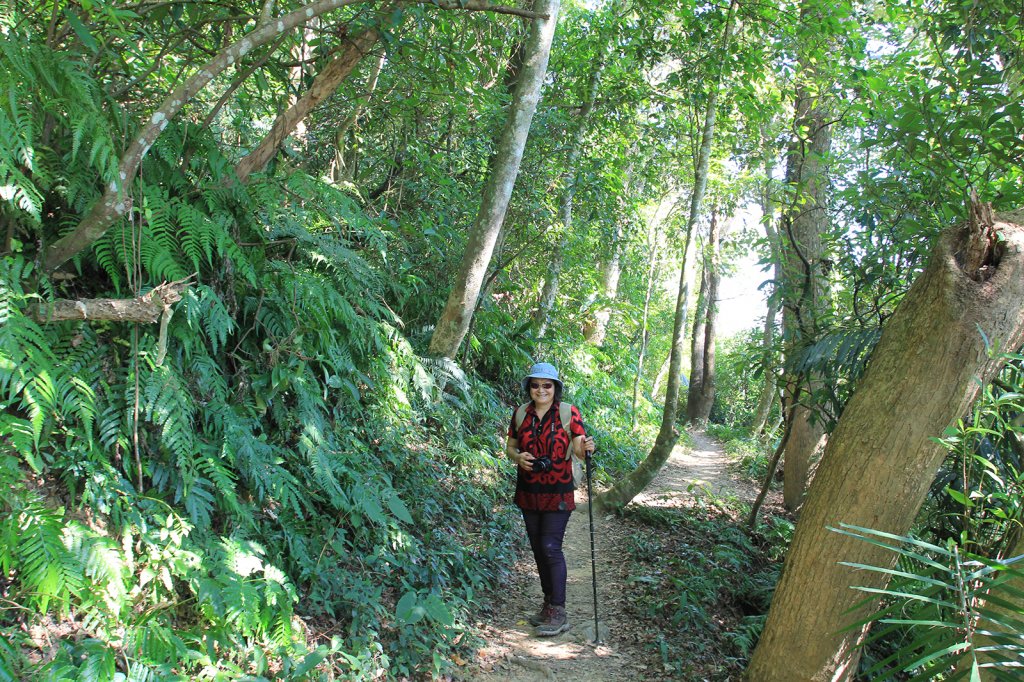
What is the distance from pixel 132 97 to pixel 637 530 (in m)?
6.83

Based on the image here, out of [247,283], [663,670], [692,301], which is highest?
[692,301]

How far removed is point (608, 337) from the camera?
666 inches

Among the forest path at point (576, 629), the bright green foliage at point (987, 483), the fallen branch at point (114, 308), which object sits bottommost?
the forest path at point (576, 629)

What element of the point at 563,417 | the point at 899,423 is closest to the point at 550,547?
the point at 563,417

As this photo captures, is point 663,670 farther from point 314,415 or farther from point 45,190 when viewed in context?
point 45,190

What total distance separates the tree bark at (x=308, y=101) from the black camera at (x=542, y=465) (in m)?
2.96

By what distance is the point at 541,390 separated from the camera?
5191 mm

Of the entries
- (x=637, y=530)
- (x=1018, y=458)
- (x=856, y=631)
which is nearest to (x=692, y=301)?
(x=637, y=530)

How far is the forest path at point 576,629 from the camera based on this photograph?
467cm

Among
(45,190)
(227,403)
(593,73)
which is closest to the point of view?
(45,190)

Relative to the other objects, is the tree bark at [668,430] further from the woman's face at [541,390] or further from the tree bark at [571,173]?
the woman's face at [541,390]

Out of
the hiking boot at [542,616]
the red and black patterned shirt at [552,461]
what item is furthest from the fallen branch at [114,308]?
the hiking boot at [542,616]

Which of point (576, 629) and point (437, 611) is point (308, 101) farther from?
point (576, 629)

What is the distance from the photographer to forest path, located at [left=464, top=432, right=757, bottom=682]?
15.3 feet
